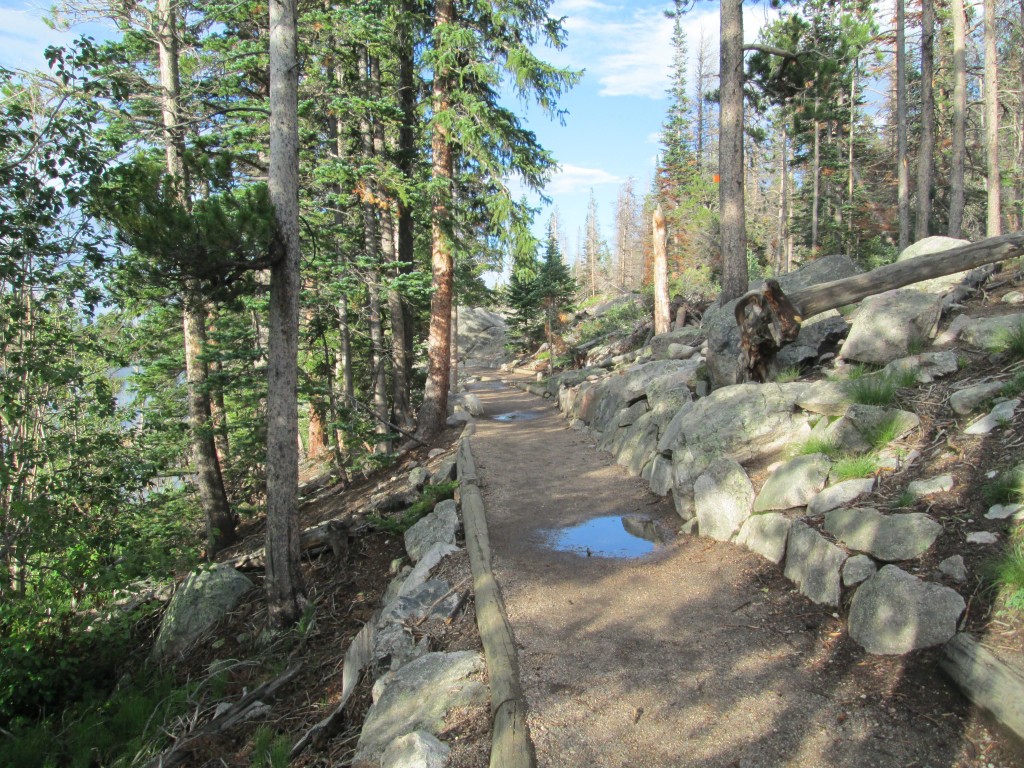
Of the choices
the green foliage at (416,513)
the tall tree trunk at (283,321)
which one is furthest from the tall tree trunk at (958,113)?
the tall tree trunk at (283,321)

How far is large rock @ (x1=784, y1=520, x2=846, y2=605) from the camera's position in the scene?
3783mm

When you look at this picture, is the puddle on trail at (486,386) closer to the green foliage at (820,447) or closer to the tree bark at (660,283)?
the tree bark at (660,283)

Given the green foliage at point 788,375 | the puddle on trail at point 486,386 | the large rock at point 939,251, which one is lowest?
the puddle on trail at point 486,386

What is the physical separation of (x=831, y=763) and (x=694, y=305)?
665 inches

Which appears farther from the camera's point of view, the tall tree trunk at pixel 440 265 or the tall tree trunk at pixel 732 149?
the tall tree trunk at pixel 440 265

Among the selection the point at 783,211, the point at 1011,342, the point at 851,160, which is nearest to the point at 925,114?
the point at 851,160

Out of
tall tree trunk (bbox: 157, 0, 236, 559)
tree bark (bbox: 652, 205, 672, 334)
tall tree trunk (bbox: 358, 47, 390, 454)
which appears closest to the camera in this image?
tall tree trunk (bbox: 157, 0, 236, 559)

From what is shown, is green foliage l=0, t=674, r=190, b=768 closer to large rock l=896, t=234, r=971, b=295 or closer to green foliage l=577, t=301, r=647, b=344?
large rock l=896, t=234, r=971, b=295

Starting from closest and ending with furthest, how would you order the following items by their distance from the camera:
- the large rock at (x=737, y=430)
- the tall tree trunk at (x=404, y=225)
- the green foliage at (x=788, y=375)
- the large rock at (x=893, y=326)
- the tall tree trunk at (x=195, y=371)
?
the large rock at (x=737, y=430)
the large rock at (x=893, y=326)
the green foliage at (x=788, y=375)
the tall tree trunk at (x=195, y=371)
the tall tree trunk at (x=404, y=225)

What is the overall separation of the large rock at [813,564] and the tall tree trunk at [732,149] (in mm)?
5995

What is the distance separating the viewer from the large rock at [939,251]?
23.1 feet

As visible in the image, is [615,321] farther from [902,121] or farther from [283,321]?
[283,321]

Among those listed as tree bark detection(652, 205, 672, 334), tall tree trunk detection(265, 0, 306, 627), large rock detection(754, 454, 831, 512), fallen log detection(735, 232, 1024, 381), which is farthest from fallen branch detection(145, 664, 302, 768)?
tree bark detection(652, 205, 672, 334)

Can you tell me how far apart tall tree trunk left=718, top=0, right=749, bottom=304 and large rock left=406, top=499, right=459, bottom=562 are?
5943 mm
